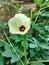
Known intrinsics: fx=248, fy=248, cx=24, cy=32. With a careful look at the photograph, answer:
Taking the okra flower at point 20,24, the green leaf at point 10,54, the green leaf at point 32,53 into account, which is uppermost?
the okra flower at point 20,24

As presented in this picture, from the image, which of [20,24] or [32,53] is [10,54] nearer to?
[32,53]

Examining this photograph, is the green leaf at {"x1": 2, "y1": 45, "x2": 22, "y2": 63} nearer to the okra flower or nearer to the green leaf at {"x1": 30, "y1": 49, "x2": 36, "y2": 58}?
the green leaf at {"x1": 30, "y1": 49, "x2": 36, "y2": 58}

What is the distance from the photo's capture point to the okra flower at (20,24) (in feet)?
4.54

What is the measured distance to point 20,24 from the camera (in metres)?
1.42

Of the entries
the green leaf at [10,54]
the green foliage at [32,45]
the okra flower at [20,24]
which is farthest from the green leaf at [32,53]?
the okra flower at [20,24]

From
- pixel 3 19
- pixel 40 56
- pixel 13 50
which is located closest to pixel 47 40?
pixel 40 56

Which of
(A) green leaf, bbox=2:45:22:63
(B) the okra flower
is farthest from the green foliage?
(B) the okra flower

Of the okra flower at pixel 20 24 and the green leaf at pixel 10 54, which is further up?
the okra flower at pixel 20 24

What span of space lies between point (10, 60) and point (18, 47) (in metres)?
0.11

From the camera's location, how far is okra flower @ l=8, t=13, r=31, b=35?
1.38m

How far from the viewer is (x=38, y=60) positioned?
170 centimetres

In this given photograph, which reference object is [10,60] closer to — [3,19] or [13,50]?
[13,50]

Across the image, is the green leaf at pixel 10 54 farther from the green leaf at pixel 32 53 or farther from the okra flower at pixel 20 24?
the okra flower at pixel 20 24

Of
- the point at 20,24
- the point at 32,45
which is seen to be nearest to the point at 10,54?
the point at 32,45
